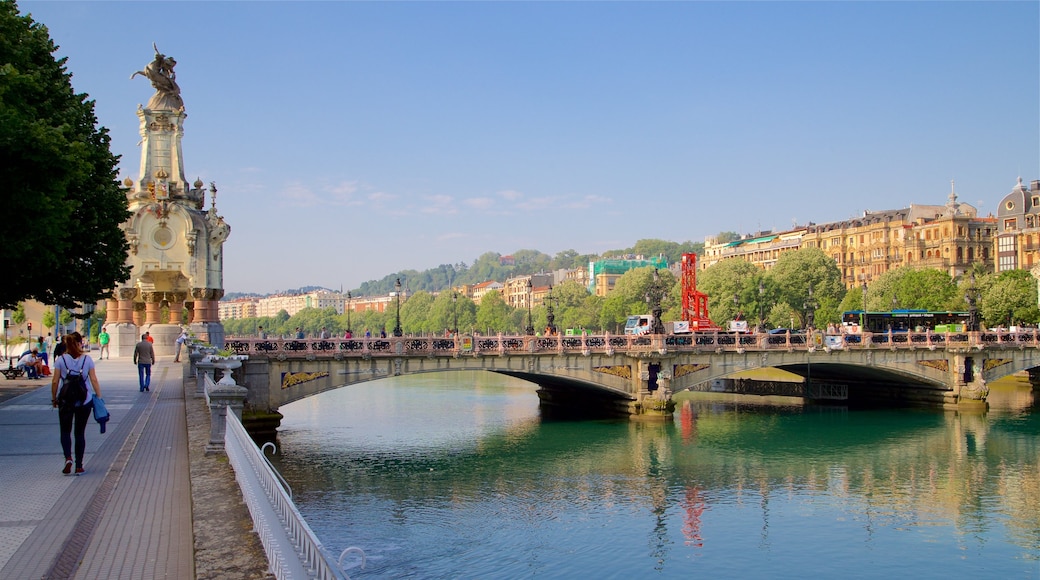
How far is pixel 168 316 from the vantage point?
48375 mm

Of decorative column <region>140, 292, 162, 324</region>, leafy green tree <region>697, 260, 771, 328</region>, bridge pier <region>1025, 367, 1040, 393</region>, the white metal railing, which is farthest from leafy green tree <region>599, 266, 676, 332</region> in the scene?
the white metal railing

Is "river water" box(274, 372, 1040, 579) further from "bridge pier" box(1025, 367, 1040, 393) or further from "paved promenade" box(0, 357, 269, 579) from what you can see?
"bridge pier" box(1025, 367, 1040, 393)

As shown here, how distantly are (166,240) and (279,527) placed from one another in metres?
40.6

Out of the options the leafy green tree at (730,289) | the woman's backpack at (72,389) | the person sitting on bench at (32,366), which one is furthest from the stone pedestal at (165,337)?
the leafy green tree at (730,289)

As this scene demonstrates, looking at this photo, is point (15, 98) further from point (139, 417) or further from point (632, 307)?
point (632, 307)

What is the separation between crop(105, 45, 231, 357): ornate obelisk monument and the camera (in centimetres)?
4366

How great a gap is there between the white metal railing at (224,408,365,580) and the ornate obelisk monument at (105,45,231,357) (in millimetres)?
35109

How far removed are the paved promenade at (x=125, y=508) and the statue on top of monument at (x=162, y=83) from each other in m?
29.6

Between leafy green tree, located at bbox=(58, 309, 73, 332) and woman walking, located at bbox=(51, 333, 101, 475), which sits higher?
leafy green tree, located at bbox=(58, 309, 73, 332)

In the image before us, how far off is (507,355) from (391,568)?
2350cm

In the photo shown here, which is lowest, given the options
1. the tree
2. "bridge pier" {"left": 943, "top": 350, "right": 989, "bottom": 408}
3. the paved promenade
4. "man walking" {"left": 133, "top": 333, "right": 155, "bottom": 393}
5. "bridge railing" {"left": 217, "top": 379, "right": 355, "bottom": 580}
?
"bridge pier" {"left": 943, "top": 350, "right": 989, "bottom": 408}

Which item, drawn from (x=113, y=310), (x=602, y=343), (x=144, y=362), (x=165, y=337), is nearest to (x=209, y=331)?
(x=165, y=337)

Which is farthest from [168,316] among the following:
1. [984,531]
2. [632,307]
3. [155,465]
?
[632,307]

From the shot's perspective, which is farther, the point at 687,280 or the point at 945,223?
the point at 945,223
